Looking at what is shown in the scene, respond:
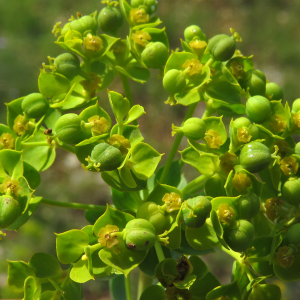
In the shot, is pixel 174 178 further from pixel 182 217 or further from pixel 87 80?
pixel 87 80

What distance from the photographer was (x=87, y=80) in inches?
87.6

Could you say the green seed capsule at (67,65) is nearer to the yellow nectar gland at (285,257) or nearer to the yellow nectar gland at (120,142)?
the yellow nectar gland at (120,142)

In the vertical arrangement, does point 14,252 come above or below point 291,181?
below

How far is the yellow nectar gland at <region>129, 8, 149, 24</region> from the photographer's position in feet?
7.86

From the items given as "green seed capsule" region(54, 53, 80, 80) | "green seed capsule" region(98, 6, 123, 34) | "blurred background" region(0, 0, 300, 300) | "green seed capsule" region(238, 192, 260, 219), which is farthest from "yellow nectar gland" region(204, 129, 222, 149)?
"blurred background" region(0, 0, 300, 300)

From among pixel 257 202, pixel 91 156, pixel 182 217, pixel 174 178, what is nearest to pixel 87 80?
pixel 91 156

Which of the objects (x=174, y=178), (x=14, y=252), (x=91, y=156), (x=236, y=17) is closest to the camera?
(x=91, y=156)

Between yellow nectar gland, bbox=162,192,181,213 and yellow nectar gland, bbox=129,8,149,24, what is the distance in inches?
48.5

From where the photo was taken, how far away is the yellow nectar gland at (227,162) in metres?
1.89

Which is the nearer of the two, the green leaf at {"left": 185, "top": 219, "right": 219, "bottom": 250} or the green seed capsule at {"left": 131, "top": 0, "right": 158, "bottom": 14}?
the green leaf at {"left": 185, "top": 219, "right": 219, "bottom": 250}

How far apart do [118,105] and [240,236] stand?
0.91 m

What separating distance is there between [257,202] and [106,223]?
0.75 metres

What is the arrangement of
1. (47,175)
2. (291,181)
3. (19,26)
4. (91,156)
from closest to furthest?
(91,156) < (291,181) < (47,175) < (19,26)

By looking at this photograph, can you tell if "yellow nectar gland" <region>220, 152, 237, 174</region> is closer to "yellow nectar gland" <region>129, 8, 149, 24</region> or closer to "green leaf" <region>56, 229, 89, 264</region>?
"green leaf" <region>56, 229, 89, 264</region>
